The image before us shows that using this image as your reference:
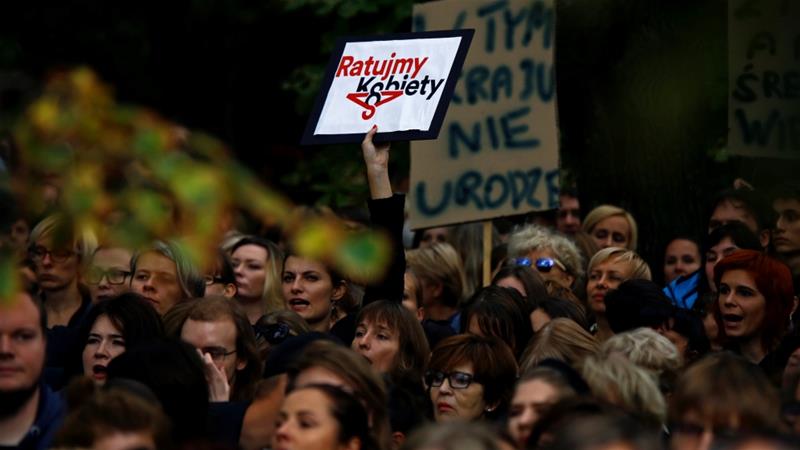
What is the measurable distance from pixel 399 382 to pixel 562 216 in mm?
5405

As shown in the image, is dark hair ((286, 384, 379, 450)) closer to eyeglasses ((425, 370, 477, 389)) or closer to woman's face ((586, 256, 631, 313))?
eyeglasses ((425, 370, 477, 389))

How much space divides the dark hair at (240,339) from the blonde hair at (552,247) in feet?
8.89

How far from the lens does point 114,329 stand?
23.2ft

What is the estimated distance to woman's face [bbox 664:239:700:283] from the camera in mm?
9664

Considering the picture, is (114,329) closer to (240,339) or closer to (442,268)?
(240,339)

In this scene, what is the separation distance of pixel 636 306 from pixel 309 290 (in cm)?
159

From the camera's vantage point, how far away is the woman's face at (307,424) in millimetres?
A: 5355

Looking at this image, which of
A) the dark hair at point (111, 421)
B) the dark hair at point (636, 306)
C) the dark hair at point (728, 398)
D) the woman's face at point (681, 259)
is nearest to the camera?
the dark hair at point (111, 421)

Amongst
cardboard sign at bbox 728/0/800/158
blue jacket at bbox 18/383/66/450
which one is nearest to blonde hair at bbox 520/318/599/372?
blue jacket at bbox 18/383/66/450

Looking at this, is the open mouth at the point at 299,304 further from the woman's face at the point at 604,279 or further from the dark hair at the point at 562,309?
the woman's face at the point at 604,279

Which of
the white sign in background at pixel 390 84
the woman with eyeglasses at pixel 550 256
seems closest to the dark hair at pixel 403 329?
the white sign in background at pixel 390 84

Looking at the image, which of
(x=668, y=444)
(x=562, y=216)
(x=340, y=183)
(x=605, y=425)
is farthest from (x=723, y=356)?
(x=340, y=183)

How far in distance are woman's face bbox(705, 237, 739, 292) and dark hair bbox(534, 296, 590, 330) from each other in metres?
0.77

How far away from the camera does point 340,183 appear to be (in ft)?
42.9
